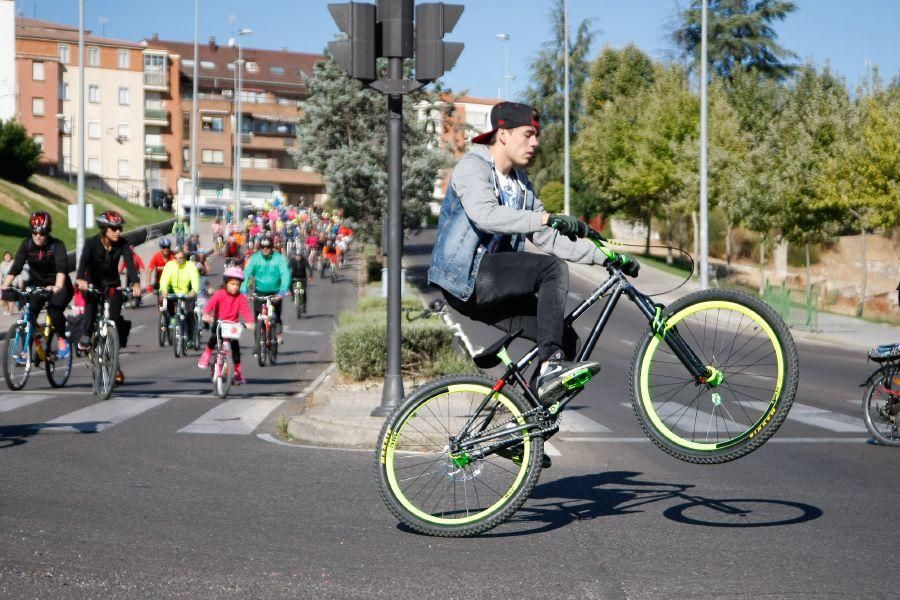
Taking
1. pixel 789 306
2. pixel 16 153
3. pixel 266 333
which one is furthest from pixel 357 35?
pixel 16 153

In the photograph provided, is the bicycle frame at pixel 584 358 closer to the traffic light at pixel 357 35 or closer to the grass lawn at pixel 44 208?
the traffic light at pixel 357 35

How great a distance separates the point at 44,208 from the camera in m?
62.7

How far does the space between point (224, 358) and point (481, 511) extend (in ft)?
29.9

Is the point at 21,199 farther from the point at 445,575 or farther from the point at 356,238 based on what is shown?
the point at 445,575

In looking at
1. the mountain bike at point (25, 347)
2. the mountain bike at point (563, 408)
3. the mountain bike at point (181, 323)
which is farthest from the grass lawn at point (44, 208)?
the mountain bike at point (563, 408)

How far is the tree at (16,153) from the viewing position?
6272cm

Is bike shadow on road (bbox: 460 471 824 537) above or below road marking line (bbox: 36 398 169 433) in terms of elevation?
above

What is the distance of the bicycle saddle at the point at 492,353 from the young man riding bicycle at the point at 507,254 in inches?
2.4

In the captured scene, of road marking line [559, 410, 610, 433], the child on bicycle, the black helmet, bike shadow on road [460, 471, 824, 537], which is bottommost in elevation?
road marking line [559, 410, 610, 433]

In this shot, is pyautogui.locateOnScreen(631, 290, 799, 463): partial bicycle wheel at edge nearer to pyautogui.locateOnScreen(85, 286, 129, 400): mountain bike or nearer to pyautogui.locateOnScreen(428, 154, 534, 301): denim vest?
pyautogui.locateOnScreen(428, 154, 534, 301): denim vest

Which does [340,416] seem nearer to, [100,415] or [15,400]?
[100,415]

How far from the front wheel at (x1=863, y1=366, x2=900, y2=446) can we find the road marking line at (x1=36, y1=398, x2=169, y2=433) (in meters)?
6.62

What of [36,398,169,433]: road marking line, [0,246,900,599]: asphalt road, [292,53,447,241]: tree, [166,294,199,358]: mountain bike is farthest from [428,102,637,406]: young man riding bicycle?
[292,53,447,241]: tree

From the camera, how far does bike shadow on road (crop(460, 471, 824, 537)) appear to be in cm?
593
